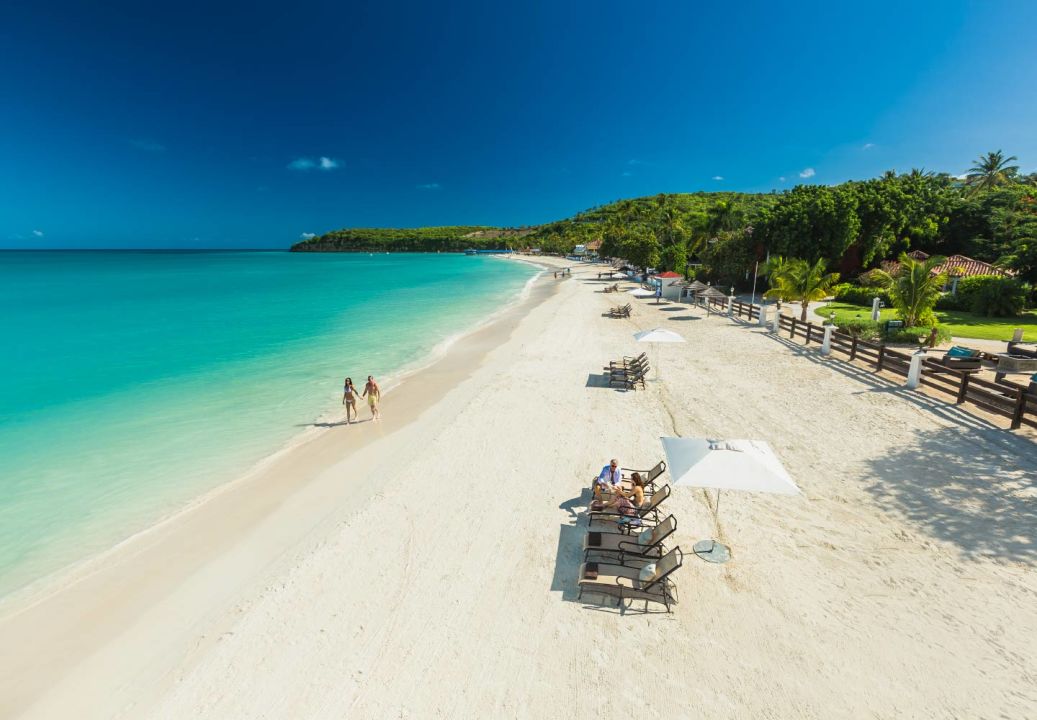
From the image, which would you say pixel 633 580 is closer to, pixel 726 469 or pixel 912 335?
pixel 726 469

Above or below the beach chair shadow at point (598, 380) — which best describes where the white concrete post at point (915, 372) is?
above

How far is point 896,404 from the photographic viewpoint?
12188 millimetres

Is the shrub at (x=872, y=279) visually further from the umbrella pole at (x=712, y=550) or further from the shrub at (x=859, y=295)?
the umbrella pole at (x=712, y=550)

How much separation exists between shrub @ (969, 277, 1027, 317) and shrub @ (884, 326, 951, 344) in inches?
286

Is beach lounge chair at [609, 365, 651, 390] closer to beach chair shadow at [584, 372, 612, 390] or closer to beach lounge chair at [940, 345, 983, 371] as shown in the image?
beach chair shadow at [584, 372, 612, 390]

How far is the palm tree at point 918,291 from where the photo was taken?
17.3 meters

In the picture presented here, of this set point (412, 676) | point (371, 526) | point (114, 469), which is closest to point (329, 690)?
point (412, 676)

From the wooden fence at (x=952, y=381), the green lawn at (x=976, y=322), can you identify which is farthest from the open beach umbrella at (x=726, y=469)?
the green lawn at (x=976, y=322)

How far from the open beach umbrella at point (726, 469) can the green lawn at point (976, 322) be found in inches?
761

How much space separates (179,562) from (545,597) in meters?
6.25

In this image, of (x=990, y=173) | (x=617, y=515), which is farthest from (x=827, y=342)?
(x=990, y=173)

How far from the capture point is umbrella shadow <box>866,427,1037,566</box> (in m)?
6.92

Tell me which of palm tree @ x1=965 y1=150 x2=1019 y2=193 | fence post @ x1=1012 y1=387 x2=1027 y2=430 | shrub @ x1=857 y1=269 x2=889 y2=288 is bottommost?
fence post @ x1=1012 y1=387 x2=1027 y2=430

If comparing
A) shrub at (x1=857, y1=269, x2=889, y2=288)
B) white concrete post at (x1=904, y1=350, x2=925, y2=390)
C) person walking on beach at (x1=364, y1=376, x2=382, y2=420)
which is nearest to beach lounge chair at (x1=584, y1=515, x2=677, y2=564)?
person walking on beach at (x1=364, y1=376, x2=382, y2=420)
